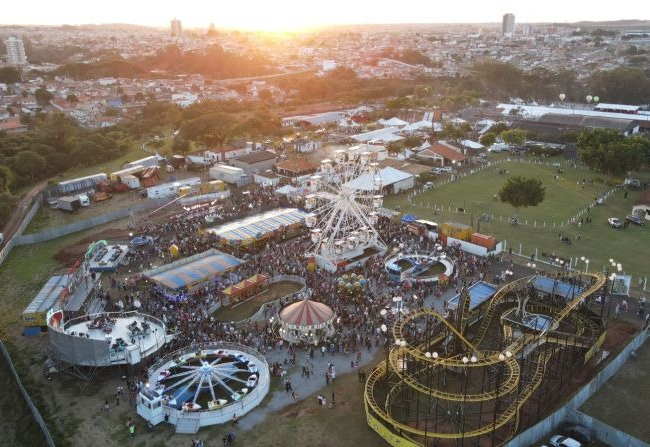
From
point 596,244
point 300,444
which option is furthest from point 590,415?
point 596,244

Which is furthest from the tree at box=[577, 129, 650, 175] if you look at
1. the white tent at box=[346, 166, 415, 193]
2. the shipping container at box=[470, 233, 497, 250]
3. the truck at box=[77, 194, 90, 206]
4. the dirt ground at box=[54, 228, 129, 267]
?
the truck at box=[77, 194, 90, 206]

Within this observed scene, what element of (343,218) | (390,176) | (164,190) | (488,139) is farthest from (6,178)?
(488,139)

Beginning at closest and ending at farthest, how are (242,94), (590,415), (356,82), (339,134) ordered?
1. (590,415)
2. (339,134)
3. (242,94)
4. (356,82)

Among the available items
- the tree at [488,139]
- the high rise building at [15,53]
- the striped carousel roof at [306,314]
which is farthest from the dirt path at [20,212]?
the high rise building at [15,53]

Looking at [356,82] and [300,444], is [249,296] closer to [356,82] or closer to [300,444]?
[300,444]

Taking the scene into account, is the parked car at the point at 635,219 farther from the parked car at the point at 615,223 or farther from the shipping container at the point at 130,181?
the shipping container at the point at 130,181

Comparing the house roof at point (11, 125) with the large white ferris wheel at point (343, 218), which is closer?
the large white ferris wheel at point (343, 218)

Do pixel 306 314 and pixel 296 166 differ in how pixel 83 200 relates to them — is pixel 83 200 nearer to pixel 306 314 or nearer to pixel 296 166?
pixel 296 166
